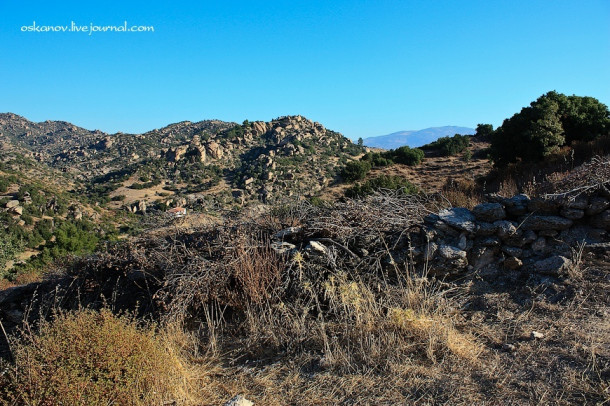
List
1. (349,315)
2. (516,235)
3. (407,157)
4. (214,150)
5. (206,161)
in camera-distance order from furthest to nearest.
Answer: (214,150)
(206,161)
(407,157)
(516,235)
(349,315)

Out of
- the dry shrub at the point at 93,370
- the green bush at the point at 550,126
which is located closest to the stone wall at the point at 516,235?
the dry shrub at the point at 93,370

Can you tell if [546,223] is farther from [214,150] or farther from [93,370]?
[214,150]

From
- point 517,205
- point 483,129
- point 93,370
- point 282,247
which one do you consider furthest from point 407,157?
point 93,370

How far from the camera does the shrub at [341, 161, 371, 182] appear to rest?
25219 millimetres

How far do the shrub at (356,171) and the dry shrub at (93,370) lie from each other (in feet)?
75.3

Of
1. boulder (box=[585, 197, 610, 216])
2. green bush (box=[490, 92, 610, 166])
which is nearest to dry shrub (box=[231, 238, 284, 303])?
boulder (box=[585, 197, 610, 216])

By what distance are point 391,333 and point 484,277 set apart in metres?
1.68

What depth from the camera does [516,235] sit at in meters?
4.24

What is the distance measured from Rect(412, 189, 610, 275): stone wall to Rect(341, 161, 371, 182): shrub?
67.8ft

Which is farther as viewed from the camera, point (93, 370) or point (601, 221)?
point (601, 221)

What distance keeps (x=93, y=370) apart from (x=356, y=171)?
79.0ft

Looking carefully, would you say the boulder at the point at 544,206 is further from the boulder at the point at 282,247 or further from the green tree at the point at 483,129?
the green tree at the point at 483,129

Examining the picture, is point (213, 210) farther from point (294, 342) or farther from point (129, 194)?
point (129, 194)

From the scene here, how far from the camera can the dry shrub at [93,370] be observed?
2.31 m
